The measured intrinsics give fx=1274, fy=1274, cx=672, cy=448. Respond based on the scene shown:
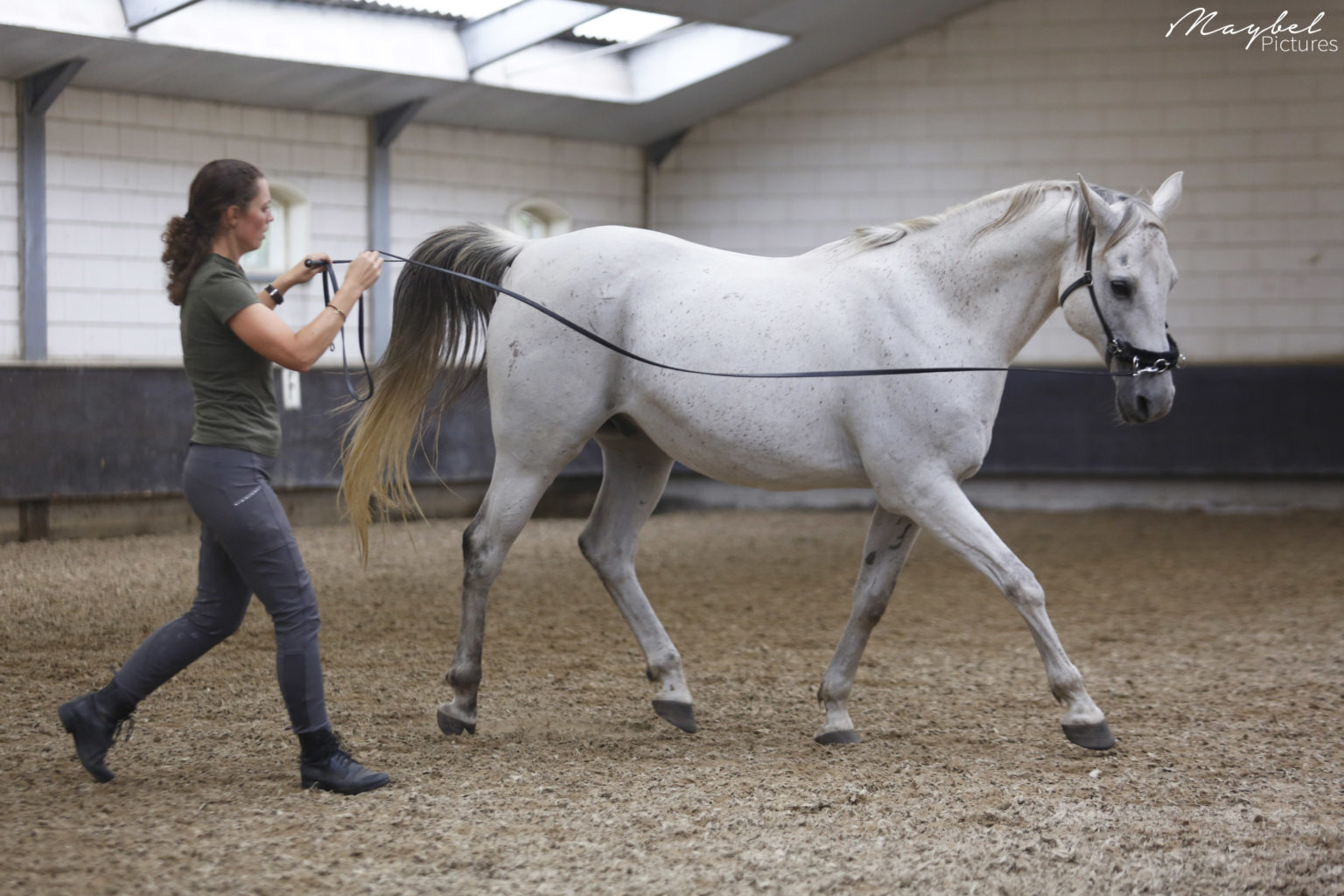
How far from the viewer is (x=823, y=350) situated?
12.0 ft

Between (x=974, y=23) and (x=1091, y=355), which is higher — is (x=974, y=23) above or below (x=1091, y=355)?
above

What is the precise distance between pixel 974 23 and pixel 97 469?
26.1 ft

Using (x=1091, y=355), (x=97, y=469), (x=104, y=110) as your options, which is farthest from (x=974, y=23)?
(x=97, y=469)

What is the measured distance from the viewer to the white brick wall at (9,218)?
8164 mm

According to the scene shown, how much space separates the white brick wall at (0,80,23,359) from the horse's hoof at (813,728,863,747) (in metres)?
6.63

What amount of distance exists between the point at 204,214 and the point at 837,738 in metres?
2.28

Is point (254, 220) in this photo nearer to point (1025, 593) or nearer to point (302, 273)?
point (302, 273)

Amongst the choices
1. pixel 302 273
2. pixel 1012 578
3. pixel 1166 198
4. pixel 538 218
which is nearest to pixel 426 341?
pixel 302 273

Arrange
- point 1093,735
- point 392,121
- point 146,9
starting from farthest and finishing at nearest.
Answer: point 392,121, point 146,9, point 1093,735

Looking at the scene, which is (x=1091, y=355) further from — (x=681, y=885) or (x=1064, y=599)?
(x=681, y=885)

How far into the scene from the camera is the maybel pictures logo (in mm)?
10555

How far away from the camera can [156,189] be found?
29.3ft

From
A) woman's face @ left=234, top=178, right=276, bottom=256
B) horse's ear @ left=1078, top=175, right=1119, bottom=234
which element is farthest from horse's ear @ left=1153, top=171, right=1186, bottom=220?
woman's face @ left=234, top=178, right=276, bottom=256

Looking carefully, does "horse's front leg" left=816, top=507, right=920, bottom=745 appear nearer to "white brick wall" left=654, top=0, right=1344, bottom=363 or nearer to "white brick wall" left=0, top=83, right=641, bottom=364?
"white brick wall" left=0, top=83, right=641, bottom=364
